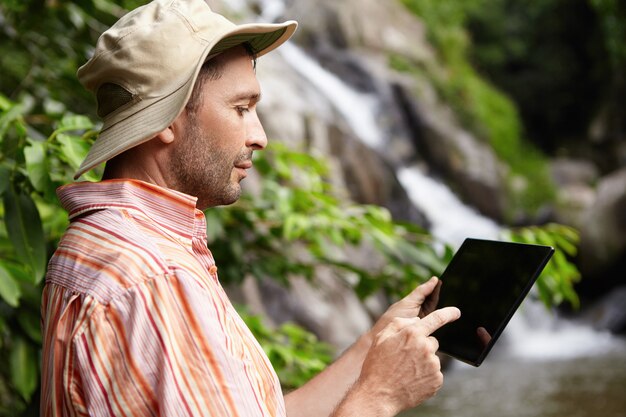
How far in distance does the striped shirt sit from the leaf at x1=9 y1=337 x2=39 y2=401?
1.00 meters

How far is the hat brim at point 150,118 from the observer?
1306mm

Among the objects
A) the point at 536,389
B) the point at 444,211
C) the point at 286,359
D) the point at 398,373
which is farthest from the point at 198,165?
the point at 444,211

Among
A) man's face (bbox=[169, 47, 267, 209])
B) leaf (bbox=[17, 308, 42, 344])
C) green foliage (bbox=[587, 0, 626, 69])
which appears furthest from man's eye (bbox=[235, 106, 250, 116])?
green foliage (bbox=[587, 0, 626, 69])

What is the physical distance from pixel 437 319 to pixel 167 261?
51cm

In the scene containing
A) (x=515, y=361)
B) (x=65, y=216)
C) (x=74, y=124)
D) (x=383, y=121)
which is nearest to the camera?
(x=74, y=124)

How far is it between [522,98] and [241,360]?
17416 mm

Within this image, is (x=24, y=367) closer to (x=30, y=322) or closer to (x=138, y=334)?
(x=30, y=322)

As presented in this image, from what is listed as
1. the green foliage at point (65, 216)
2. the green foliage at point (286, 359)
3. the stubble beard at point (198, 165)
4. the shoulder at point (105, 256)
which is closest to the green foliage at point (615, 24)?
the green foliage at point (65, 216)

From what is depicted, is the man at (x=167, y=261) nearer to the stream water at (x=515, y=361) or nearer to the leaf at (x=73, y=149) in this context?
the leaf at (x=73, y=149)

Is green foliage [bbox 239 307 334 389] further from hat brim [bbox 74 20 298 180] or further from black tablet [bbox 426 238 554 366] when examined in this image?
hat brim [bbox 74 20 298 180]

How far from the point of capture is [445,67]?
1533cm

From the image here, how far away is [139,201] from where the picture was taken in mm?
1324

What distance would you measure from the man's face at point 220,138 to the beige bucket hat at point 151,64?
0.20 feet

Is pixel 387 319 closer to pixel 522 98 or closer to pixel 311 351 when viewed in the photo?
pixel 311 351
